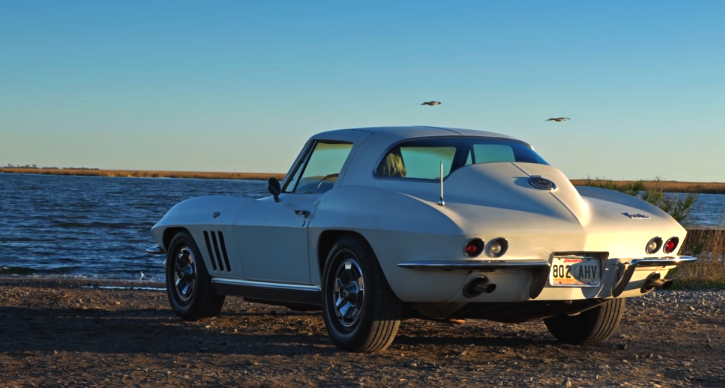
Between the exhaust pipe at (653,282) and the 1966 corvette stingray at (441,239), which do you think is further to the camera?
the exhaust pipe at (653,282)

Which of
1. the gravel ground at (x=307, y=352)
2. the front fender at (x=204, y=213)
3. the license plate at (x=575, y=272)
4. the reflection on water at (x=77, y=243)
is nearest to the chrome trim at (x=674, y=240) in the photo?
the license plate at (x=575, y=272)

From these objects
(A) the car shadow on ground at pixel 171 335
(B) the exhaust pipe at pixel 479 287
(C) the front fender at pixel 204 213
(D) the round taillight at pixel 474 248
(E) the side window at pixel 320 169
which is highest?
(E) the side window at pixel 320 169

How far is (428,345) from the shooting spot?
6863 millimetres

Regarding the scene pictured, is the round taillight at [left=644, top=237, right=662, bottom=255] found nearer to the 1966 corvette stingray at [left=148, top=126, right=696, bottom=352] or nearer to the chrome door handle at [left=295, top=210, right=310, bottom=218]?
the 1966 corvette stingray at [left=148, top=126, right=696, bottom=352]

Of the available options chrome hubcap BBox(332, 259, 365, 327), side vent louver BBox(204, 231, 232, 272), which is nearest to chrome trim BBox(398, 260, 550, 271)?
chrome hubcap BBox(332, 259, 365, 327)

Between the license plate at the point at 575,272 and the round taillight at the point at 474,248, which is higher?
the round taillight at the point at 474,248

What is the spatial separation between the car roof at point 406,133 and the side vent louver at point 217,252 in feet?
4.40

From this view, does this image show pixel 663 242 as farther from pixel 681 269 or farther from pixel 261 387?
pixel 681 269

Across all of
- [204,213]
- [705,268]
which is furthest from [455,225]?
[705,268]

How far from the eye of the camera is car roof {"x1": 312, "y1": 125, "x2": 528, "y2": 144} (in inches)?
264

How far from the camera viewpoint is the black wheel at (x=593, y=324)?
22.8 feet

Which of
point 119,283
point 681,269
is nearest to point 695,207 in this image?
point 681,269

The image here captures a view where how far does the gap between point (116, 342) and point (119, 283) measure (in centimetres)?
727

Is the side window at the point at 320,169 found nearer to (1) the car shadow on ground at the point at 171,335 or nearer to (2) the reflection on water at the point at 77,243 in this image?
(1) the car shadow on ground at the point at 171,335
